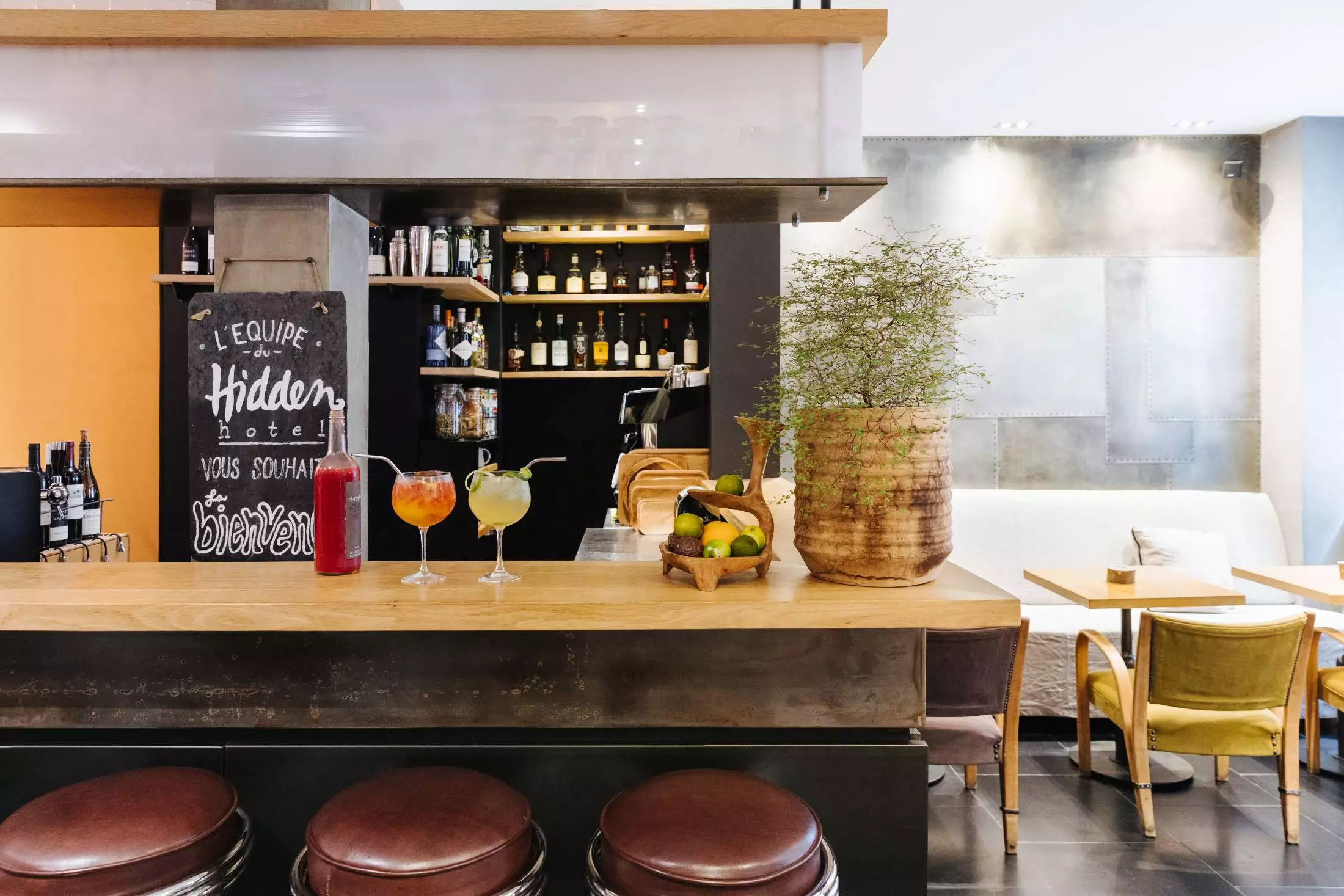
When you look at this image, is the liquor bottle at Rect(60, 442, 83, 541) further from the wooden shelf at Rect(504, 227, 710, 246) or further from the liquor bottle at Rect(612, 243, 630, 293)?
the liquor bottle at Rect(612, 243, 630, 293)

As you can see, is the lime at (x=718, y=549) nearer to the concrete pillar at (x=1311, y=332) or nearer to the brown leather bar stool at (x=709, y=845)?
the brown leather bar stool at (x=709, y=845)

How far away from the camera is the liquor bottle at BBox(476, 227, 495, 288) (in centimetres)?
466

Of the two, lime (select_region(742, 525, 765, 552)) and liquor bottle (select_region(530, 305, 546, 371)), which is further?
liquor bottle (select_region(530, 305, 546, 371))

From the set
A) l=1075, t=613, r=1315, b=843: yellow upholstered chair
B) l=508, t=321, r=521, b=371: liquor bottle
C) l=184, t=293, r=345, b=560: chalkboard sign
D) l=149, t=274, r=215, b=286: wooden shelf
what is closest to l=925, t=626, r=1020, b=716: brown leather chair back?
l=1075, t=613, r=1315, b=843: yellow upholstered chair

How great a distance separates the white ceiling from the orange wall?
2.79 meters

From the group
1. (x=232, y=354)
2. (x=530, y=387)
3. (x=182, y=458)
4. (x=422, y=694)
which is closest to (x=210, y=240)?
(x=182, y=458)

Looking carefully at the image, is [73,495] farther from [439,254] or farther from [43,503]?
[439,254]

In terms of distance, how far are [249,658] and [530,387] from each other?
3819 mm

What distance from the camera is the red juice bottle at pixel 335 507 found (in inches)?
64.4

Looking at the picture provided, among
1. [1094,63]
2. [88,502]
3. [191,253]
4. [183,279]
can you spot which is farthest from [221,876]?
[1094,63]

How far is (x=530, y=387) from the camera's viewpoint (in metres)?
5.29

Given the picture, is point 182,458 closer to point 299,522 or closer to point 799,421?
point 299,522

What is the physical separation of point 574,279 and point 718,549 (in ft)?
Answer: 12.1

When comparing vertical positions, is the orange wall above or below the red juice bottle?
above
